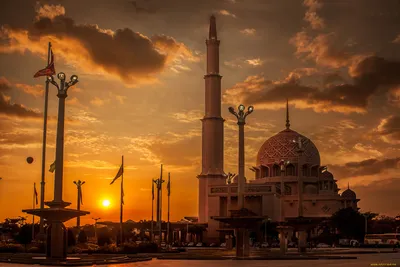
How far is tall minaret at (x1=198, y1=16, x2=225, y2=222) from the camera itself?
102438 mm

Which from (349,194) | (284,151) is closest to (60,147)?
(284,151)

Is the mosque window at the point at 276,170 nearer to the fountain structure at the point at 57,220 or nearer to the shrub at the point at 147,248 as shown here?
the shrub at the point at 147,248

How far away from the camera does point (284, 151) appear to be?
116 metres

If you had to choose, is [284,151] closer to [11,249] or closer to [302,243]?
[302,243]

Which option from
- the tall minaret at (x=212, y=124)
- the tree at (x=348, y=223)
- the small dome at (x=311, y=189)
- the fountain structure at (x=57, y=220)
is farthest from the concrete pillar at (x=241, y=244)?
the small dome at (x=311, y=189)

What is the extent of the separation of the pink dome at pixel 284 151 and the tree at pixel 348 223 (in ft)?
65.8

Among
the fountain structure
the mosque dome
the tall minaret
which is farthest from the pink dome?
the fountain structure

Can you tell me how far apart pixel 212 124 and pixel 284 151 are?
64.1 feet

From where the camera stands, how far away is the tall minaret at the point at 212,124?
102 meters

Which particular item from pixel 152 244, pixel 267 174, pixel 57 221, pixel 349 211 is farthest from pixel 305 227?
pixel 267 174

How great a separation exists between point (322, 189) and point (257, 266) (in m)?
86.3

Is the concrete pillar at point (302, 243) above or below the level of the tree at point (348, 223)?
below

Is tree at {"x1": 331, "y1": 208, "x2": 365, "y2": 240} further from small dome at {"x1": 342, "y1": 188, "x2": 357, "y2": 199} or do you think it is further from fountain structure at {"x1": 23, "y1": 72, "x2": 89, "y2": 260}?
fountain structure at {"x1": 23, "y1": 72, "x2": 89, "y2": 260}

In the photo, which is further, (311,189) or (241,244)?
(311,189)
